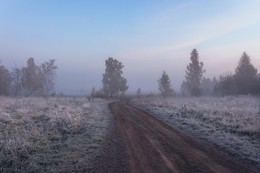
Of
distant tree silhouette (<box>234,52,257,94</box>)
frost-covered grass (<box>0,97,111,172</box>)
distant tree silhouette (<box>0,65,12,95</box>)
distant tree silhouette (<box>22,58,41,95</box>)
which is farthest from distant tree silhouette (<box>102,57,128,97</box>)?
frost-covered grass (<box>0,97,111,172</box>)

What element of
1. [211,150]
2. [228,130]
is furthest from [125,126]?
[211,150]

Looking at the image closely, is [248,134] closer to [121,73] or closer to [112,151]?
[112,151]

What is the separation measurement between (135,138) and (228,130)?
232 inches

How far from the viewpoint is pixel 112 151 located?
13.9m

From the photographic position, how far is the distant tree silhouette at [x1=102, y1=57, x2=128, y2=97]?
315 feet

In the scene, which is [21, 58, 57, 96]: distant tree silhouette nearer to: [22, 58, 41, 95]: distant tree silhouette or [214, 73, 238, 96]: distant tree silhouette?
[22, 58, 41, 95]: distant tree silhouette

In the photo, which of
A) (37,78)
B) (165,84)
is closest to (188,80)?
(165,84)

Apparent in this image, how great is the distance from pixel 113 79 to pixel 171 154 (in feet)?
274

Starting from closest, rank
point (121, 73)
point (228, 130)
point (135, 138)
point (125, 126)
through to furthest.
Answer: point (135, 138) < point (228, 130) < point (125, 126) < point (121, 73)

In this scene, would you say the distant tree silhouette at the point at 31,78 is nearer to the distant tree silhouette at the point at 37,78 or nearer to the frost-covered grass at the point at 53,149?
the distant tree silhouette at the point at 37,78

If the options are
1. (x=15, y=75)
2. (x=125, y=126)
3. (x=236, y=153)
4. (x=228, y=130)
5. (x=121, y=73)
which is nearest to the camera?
(x=236, y=153)

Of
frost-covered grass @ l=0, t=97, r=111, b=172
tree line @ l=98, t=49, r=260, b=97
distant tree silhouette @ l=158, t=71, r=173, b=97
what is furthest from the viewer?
distant tree silhouette @ l=158, t=71, r=173, b=97

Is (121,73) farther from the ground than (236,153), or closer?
farther from the ground

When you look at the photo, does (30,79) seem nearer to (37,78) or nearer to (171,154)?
(37,78)
